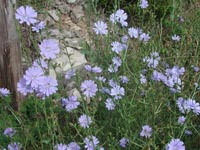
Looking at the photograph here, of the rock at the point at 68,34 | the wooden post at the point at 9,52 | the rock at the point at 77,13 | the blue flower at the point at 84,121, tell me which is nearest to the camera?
the blue flower at the point at 84,121

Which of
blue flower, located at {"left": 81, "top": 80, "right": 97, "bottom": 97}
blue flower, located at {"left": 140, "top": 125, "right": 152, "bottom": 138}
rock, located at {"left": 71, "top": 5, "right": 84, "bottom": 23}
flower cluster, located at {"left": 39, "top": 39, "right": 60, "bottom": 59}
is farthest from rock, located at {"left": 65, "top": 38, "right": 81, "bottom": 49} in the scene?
flower cluster, located at {"left": 39, "top": 39, "right": 60, "bottom": 59}

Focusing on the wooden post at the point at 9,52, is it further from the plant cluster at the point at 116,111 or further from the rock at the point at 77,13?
the rock at the point at 77,13

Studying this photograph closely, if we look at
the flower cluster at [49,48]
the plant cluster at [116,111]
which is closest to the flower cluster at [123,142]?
the plant cluster at [116,111]

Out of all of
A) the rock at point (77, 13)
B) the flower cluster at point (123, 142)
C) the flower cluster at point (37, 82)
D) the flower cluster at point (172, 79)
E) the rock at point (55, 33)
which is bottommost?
the flower cluster at point (37, 82)

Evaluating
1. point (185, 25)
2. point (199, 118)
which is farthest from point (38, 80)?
point (185, 25)

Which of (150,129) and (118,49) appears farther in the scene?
(118,49)

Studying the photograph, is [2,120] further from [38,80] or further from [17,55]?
[38,80]

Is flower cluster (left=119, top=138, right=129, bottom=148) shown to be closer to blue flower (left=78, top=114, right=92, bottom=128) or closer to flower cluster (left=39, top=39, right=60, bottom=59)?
blue flower (left=78, top=114, right=92, bottom=128)
